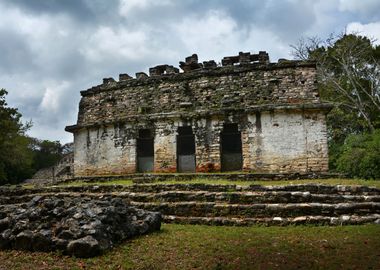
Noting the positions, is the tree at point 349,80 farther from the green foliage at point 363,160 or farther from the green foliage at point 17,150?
the green foliage at point 17,150

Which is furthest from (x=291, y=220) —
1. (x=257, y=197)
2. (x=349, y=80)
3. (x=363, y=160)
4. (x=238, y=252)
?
(x=349, y=80)

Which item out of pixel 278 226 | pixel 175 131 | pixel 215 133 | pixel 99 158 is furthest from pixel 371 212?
pixel 99 158

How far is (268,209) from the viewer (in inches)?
387

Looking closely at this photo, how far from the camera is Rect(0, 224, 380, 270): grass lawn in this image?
6.56m

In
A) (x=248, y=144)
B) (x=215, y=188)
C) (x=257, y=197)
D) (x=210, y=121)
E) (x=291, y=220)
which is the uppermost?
(x=210, y=121)

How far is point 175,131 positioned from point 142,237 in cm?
1049

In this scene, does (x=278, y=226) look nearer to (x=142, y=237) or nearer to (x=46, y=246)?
(x=142, y=237)

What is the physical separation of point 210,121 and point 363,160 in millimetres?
6811

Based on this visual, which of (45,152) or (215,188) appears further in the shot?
(45,152)

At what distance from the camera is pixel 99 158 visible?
20516 mm

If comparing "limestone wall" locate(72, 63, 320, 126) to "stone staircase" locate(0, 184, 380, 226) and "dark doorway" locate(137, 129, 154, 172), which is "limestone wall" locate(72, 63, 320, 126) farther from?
"stone staircase" locate(0, 184, 380, 226)

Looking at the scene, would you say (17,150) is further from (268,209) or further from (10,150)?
(268,209)

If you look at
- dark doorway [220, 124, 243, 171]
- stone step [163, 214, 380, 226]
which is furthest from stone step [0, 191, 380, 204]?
dark doorway [220, 124, 243, 171]

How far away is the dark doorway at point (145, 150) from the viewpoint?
19562 millimetres
